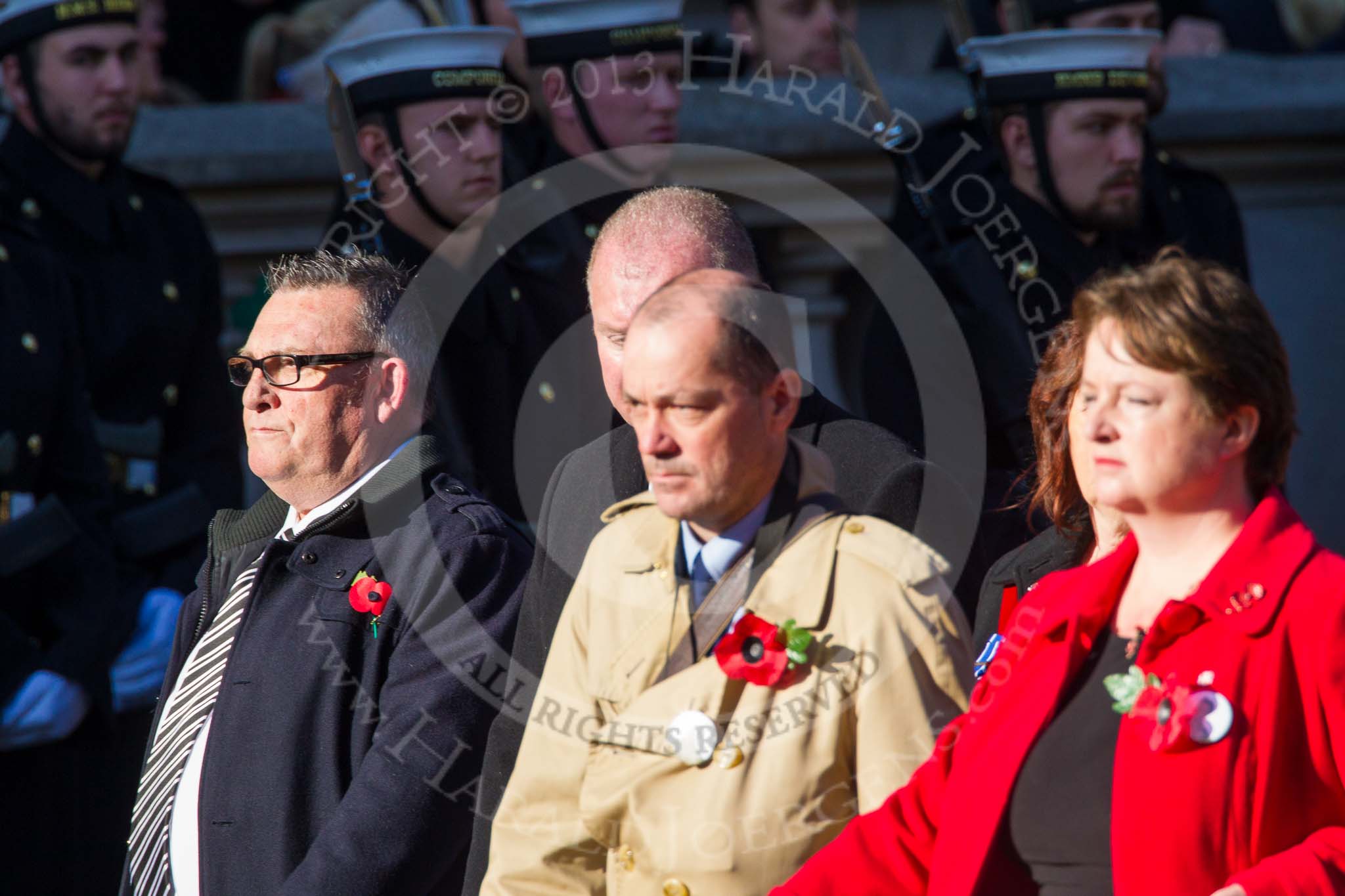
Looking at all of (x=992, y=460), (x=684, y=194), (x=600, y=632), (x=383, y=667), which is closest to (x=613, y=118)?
(x=992, y=460)

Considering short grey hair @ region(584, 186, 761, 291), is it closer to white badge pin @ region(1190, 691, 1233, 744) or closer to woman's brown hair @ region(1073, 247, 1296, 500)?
woman's brown hair @ region(1073, 247, 1296, 500)

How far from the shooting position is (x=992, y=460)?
4398mm

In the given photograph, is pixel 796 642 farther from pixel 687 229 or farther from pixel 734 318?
pixel 687 229

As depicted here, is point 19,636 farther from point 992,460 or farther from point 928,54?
point 928,54

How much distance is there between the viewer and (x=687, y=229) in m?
2.98

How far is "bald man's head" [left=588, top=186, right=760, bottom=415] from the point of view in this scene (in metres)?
2.88

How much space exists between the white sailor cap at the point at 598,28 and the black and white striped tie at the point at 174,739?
2.05 metres

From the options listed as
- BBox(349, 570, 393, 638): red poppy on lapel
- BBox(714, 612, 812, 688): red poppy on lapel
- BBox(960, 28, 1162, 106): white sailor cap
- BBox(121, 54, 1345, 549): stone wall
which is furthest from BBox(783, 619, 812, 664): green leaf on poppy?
BBox(121, 54, 1345, 549): stone wall

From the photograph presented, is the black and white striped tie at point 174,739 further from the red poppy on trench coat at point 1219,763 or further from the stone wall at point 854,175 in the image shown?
the stone wall at point 854,175

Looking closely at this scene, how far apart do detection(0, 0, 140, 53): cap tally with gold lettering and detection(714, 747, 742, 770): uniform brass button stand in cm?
356

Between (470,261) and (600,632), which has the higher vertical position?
(470,261)

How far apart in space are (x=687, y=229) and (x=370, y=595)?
0.78 m

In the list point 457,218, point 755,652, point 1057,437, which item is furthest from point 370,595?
point 457,218

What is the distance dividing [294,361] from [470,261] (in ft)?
5.01
